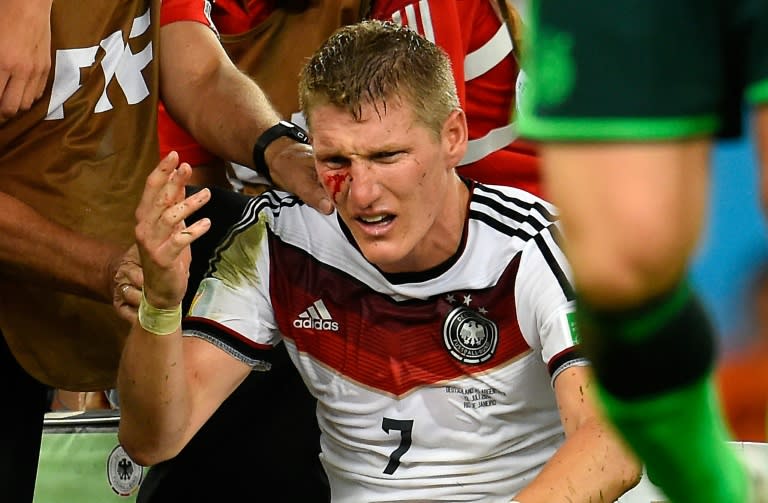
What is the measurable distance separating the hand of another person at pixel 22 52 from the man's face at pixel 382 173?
555 millimetres

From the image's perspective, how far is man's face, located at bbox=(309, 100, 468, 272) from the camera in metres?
2.62

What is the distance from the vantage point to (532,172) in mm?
3291

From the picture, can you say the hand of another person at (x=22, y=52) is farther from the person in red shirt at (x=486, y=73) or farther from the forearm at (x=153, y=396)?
the person in red shirt at (x=486, y=73)

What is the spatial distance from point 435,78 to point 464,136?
0.13 m

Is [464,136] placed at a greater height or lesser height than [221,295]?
greater

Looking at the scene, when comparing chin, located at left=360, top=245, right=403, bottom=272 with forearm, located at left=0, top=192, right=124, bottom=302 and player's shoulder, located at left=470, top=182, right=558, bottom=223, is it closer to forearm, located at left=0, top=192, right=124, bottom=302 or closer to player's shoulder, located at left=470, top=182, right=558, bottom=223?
player's shoulder, located at left=470, top=182, right=558, bottom=223

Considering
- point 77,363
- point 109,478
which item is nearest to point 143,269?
point 77,363

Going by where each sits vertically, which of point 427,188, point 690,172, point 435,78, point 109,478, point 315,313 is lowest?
point 109,478

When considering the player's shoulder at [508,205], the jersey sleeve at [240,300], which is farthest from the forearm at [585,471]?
the jersey sleeve at [240,300]

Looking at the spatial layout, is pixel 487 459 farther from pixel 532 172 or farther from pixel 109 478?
pixel 109 478

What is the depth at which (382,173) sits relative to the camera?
2625 mm

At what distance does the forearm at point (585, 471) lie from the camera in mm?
2443

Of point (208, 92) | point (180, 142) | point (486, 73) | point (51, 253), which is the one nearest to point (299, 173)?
point (208, 92)

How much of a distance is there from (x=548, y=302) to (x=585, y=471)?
0.32 meters
